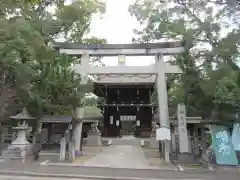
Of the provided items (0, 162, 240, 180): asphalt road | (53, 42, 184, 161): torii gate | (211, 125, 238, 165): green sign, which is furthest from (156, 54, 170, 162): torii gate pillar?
(0, 162, 240, 180): asphalt road

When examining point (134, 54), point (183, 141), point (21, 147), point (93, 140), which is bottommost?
point (93, 140)

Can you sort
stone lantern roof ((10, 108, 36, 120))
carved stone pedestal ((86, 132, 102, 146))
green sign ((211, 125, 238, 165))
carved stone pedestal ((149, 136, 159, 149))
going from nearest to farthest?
green sign ((211, 125, 238, 165))
stone lantern roof ((10, 108, 36, 120))
carved stone pedestal ((149, 136, 159, 149))
carved stone pedestal ((86, 132, 102, 146))

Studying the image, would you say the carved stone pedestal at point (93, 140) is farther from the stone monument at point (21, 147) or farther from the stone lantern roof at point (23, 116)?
the stone lantern roof at point (23, 116)

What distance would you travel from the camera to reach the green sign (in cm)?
1095

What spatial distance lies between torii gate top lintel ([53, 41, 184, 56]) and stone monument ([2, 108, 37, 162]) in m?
4.87

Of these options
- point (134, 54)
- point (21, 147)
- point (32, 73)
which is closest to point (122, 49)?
point (134, 54)

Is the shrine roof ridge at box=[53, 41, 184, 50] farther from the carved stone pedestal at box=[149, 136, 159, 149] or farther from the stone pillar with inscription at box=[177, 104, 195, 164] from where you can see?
the carved stone pedestal at box=[149, 136, 159, 149]

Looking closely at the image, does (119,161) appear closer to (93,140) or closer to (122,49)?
(122,49)

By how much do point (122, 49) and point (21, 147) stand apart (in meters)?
8.03

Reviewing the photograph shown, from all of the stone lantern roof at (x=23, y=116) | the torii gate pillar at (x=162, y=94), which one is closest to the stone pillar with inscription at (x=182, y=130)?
the torii gate pillar at (x=162, y=94)

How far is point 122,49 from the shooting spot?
15703 mm

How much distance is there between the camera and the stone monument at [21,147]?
41.8 feet

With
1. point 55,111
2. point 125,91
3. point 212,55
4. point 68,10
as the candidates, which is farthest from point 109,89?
point 212,55

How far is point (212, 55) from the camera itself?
12297 millimetres
